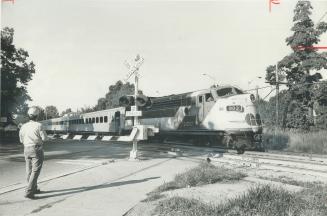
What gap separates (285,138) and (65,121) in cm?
2812

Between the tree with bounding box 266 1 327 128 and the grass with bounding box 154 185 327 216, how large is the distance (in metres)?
31.1

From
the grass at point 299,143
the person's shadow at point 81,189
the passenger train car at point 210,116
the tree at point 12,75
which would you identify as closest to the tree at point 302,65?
the grass at point 299,143

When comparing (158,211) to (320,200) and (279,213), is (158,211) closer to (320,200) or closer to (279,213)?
(279,213)

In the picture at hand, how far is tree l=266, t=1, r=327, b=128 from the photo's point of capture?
3588 cm

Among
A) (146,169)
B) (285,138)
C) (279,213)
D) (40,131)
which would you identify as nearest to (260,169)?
(146,169)

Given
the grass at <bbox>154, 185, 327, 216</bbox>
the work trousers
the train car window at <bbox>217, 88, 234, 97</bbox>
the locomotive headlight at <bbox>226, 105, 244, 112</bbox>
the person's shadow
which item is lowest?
the person's shadow

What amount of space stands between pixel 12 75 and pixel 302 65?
2798cm

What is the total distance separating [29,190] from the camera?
23.1 feet

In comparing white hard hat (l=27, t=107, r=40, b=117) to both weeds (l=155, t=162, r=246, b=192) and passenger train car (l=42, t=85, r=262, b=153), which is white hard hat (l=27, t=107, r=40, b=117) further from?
passenger train car (l=42, t=85, r=262, b=153)

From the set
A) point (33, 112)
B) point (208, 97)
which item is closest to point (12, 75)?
point (208, 97)

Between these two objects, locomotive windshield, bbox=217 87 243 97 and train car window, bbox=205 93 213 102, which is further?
train car window, bbox=205 93 213 102

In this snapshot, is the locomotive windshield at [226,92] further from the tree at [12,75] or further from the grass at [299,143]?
the tree at [12,75]

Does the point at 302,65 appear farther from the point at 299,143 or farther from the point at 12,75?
the point at 12,75

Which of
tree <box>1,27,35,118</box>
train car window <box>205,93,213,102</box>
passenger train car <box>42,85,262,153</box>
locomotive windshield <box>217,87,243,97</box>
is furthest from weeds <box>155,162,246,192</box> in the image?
tree <box>1,27,35,118</box>
